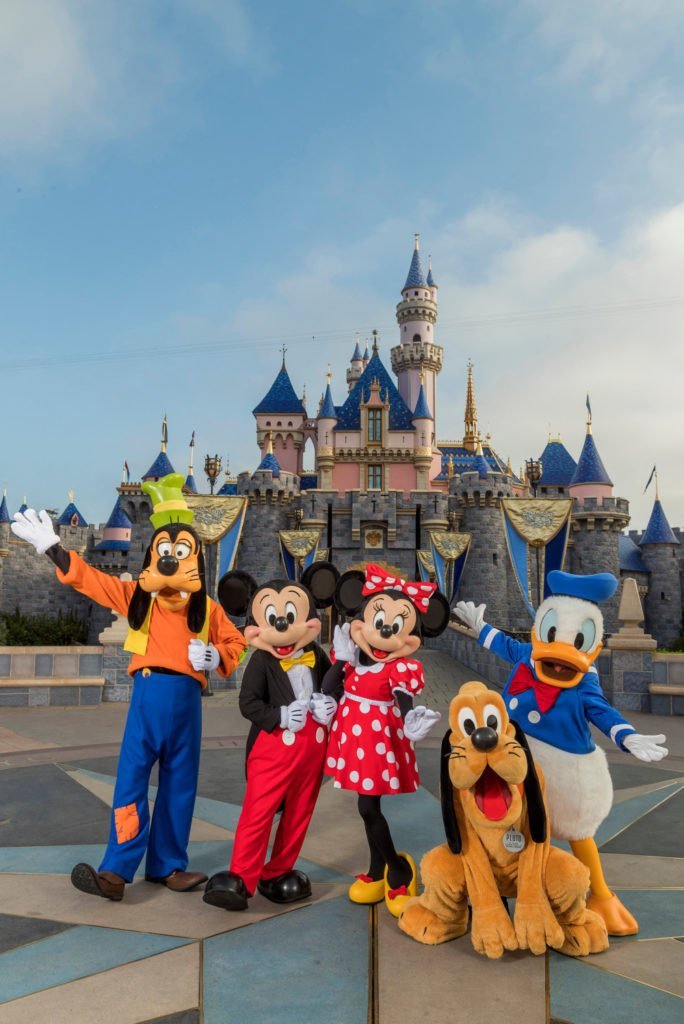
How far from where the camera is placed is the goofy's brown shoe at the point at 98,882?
2.94 meters

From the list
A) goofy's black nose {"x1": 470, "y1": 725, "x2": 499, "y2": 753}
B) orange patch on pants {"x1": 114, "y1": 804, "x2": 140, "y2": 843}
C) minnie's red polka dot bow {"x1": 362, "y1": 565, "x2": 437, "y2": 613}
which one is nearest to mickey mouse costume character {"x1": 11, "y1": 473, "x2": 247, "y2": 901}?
orange patch on pants {"x1": 114, "y1": 804, "x2": 140, "y2": 843}

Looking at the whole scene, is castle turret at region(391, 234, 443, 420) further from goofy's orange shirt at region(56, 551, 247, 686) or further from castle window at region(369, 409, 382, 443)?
goofy's orange shirt at region(56, 551, 247, 686)

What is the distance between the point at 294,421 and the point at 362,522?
421 inches

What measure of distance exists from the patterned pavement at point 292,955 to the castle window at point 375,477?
22695mm

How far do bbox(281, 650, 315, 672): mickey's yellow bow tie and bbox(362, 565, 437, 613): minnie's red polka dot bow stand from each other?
1.33 ft

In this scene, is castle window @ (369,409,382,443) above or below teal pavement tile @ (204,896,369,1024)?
above

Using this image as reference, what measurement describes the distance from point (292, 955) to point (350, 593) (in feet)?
5.07

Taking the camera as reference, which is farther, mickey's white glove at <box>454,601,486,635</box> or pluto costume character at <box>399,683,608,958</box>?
mickey's white glove at <box>454,601,486,635</box>

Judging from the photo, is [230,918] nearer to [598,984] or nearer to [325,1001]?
[325,1001]

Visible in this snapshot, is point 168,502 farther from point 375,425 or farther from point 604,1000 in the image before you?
point 375,425

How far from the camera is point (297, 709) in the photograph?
302 cm

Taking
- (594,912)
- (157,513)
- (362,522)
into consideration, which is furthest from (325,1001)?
(362,522)

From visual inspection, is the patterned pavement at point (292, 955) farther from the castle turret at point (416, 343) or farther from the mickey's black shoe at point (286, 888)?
the castle turret at point (416, 343)

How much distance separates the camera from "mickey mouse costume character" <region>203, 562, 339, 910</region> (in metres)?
2.97
